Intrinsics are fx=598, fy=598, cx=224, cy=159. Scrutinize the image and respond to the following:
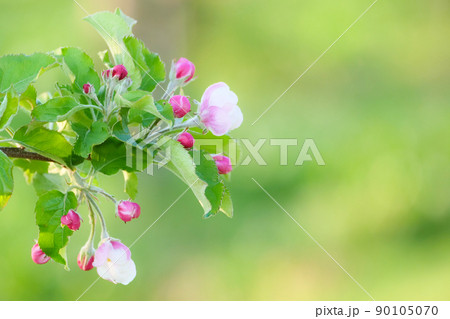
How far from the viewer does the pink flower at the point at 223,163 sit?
662 millimetres

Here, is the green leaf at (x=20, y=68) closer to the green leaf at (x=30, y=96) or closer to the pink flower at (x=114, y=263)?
the green leaf at (x=30, y=96)

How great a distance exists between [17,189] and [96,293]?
656mm

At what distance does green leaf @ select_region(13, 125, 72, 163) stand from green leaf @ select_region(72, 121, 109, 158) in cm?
2

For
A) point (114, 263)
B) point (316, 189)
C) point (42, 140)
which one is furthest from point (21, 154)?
point (316, 189)

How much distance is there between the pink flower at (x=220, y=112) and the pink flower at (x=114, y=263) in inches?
6.6

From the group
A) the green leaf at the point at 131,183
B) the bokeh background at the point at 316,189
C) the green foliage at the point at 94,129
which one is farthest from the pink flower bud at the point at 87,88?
the bokeh background at the point at 316,189

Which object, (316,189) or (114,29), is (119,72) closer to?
(114,29)

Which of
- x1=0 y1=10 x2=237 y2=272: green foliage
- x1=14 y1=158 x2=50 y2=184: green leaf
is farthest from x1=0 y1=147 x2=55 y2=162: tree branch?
x1=14 y1=158 x2=50 y2=184: green leaf

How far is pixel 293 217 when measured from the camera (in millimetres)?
2893

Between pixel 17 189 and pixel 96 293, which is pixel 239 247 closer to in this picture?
pixel 96 293

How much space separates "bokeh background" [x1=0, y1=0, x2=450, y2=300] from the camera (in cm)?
261

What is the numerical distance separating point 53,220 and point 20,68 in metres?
0.16

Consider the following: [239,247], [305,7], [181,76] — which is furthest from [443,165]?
[181,76]

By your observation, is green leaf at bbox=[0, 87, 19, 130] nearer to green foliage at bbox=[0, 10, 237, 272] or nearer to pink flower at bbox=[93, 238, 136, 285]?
green foliage at bbox=[0, 10, 237, 272]
